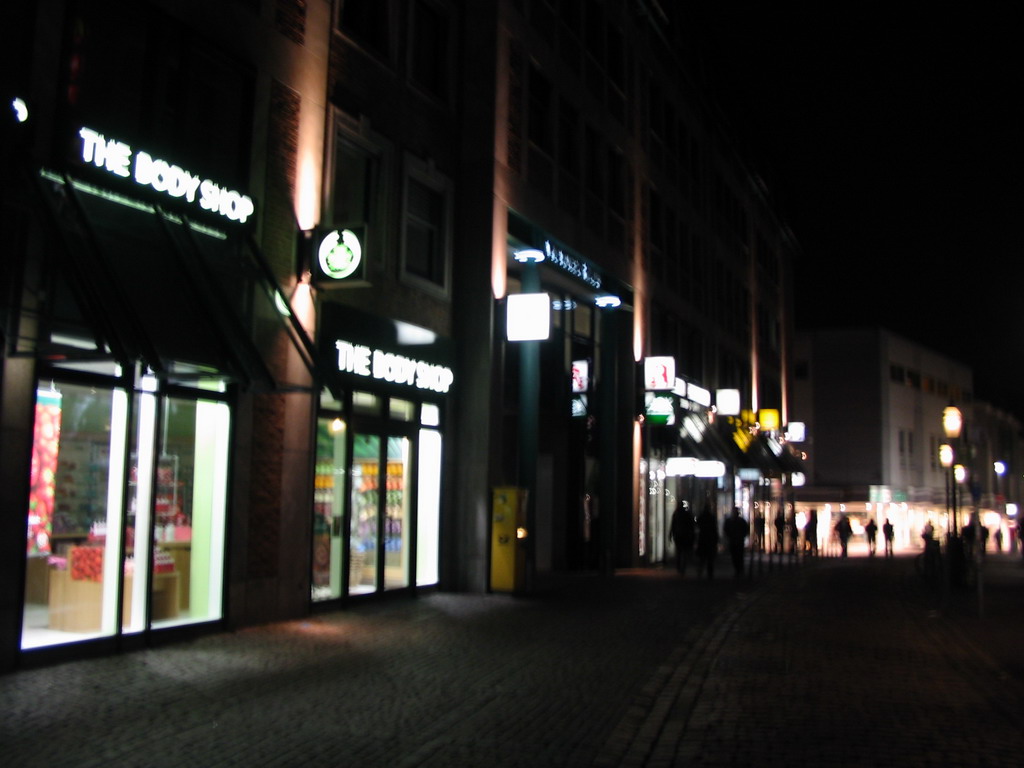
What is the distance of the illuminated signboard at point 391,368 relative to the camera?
16.2 metres

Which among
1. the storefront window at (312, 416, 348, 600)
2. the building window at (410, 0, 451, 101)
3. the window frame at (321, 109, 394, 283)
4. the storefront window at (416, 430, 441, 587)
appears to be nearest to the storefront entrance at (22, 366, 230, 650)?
the storefront window at (312, 416, 348, 600)

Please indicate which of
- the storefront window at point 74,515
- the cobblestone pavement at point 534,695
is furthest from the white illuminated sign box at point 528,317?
the storefront window at point 74,515

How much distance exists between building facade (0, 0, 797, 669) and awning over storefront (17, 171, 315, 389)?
0.12 ft

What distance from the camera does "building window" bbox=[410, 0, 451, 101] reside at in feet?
63.9

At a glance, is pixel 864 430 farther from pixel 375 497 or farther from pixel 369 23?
pixel 369 23

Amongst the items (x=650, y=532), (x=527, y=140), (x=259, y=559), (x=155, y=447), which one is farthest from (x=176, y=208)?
(x=650, y=532)

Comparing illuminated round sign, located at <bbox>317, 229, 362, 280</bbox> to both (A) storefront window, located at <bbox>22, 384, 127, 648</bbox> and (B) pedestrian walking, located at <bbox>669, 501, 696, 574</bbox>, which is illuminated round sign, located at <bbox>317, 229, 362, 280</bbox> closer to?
(A) storefront window, located at <bbox>22, 384, 127, 648</bbox>

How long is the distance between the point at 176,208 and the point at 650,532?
20012mm

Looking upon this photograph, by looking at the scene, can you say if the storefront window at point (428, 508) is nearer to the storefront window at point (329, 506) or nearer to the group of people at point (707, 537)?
the storefront window at point (329, 506)

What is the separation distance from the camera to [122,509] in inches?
467

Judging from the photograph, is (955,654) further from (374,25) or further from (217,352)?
(374,25)

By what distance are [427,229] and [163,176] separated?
7.53 metres

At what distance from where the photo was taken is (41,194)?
10.6 m

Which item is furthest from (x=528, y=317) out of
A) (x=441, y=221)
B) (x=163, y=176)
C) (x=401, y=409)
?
(x=163, y=176)
